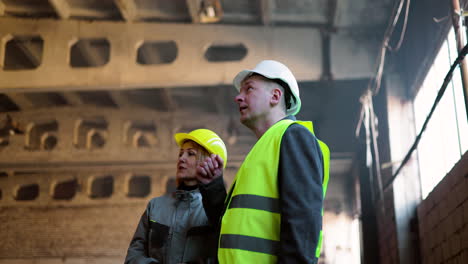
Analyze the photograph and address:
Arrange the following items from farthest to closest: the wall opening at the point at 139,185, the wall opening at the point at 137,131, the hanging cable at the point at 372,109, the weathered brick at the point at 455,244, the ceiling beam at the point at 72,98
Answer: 1. the wall opening at the point at 139,185
2. the wall opening at the point at 137,131
3. the ceiling beam at the point at 72,98
4. the hanging cable at the point at 372,109
5. the weathered brick at the point at 455,244

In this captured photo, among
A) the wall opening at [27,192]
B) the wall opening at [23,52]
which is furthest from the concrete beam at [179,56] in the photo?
the wall opening at [27,192]

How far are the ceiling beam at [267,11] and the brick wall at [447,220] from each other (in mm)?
3265

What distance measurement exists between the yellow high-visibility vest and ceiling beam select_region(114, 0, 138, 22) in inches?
249

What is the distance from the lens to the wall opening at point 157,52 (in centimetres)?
1019

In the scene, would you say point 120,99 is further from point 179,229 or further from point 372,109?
point 179,229

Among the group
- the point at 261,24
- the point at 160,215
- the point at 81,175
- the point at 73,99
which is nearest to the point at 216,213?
the point at 160,215

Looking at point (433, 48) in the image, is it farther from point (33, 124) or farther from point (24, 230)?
point (24, 230)

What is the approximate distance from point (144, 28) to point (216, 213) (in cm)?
614

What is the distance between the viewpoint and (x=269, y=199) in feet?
8.25

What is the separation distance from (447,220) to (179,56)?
446 centimetres

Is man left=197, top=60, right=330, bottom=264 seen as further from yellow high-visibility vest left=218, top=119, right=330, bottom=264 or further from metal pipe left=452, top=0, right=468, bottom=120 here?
metal pipe left=452, top=0, right=468, bottom=120

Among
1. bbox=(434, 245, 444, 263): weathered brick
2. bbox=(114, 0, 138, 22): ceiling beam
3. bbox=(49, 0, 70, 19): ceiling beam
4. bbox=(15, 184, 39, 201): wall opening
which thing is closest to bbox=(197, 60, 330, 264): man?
bbox=(434, 245, 444, 263): weathered brick

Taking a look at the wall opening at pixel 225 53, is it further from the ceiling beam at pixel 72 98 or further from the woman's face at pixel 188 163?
the woman's face at pixel 188 163

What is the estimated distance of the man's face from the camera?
9.58 feet
